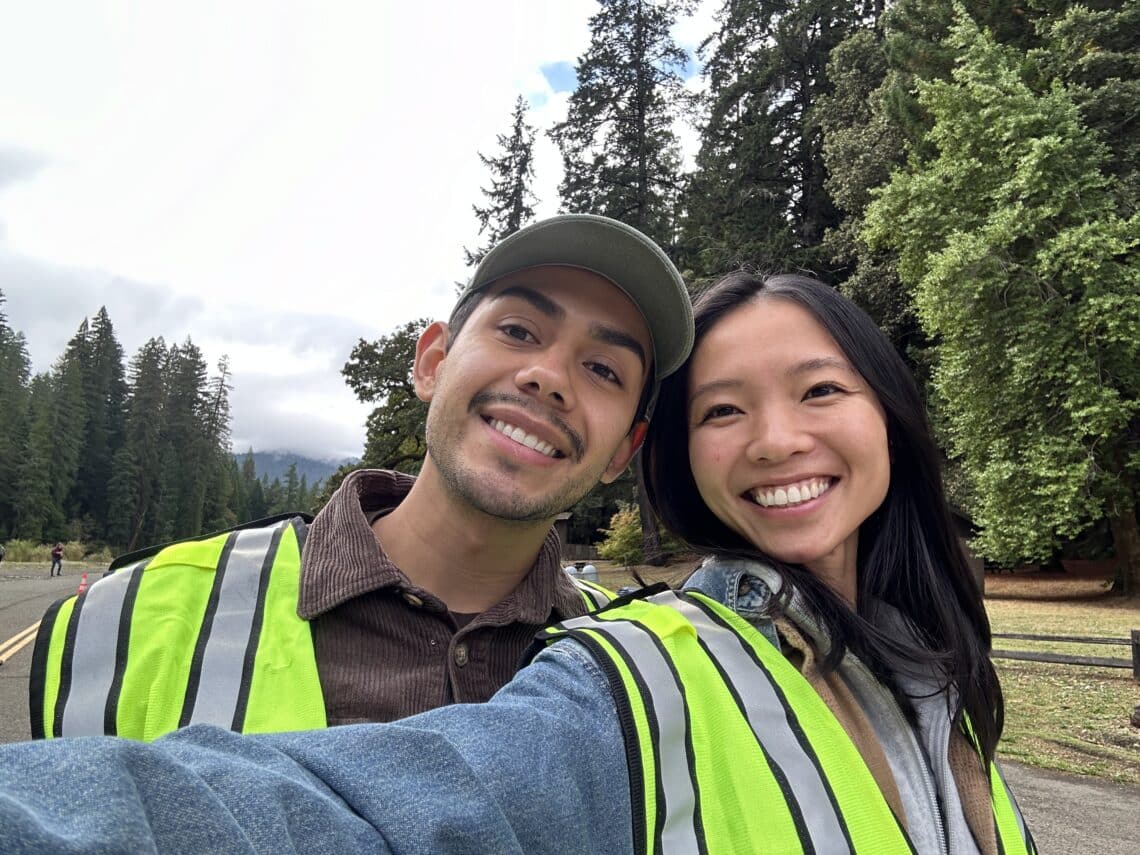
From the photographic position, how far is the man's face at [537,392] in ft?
6.89

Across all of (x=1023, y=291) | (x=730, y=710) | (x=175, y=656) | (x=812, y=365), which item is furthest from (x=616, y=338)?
(x=1023, y=291)

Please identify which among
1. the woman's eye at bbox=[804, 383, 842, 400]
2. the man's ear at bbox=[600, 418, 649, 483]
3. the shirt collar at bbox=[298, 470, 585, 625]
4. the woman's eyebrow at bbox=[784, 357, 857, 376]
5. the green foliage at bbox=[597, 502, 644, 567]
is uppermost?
the woman's eyebrow at bbox=[784, 357, 857, 376]

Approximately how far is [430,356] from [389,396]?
2771 cm

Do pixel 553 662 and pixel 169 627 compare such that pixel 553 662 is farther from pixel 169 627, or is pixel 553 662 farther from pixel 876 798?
pixel 169 627

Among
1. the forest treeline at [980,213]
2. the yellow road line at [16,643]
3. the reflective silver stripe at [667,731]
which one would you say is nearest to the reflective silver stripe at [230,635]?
the reflective silver stripe at [667,731]

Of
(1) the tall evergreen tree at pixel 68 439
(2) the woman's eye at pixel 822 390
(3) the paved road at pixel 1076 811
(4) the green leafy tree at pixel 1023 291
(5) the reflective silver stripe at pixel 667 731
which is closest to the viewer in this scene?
(5) the reflective silver stripe at pixel 667 731

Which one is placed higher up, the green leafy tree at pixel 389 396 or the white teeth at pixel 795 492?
the green leafy tree at pixel 389 396

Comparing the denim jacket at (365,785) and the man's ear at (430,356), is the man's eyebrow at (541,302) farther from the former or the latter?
the denim jacket at (365,785)

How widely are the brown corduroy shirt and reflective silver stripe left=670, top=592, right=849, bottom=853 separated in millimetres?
613

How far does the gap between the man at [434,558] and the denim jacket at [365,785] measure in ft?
2.13

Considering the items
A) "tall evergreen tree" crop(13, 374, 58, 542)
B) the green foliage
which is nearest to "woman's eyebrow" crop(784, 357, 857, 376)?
the green foliage

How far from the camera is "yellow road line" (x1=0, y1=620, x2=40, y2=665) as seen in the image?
11.0 m

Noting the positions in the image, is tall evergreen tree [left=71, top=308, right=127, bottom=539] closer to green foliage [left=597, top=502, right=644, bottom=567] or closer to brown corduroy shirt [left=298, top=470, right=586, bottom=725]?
green foliage [left=597, top=502, right=644, bottom=567]

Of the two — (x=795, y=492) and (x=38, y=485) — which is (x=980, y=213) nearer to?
(x=795, y=492)
